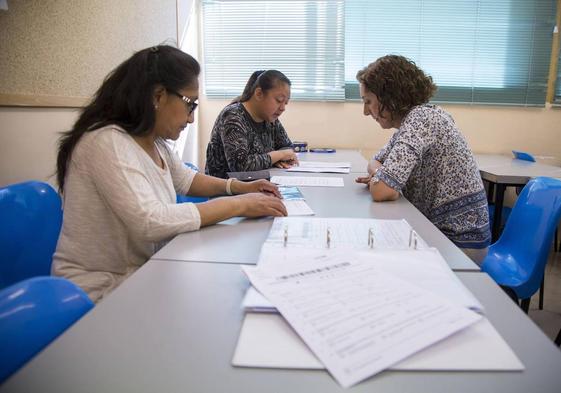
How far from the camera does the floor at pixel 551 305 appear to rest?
1.93 metres

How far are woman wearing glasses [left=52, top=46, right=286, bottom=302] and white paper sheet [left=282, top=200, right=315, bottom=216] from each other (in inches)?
2.2

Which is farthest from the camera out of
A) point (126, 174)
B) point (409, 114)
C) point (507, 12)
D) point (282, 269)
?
point (507, 12)

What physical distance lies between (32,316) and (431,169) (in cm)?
138

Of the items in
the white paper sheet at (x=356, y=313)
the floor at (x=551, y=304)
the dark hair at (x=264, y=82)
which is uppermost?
the dark hair at (x=264, y=82)

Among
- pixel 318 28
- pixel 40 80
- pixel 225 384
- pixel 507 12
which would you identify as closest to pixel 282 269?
pixel 225 384

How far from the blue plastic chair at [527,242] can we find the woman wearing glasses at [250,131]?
1.12 meters

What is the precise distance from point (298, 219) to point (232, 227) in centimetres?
19

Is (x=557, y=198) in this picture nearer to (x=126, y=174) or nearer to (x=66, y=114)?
(x=126, y=174)

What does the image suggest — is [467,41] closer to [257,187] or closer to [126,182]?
[257,187]

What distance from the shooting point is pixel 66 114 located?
1951mm

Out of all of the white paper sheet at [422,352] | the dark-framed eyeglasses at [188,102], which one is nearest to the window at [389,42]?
the dark-framed eyeglasses at [188,102]

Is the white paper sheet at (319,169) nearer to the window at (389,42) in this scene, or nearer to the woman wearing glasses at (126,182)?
the woman wearing glasses at (126,182)

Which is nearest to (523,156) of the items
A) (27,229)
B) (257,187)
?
(257,187)

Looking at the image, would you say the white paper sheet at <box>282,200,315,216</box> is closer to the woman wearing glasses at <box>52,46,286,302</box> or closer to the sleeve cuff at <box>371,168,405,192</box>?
the woman wearing glasses at <box>52,46,286,302</box>
